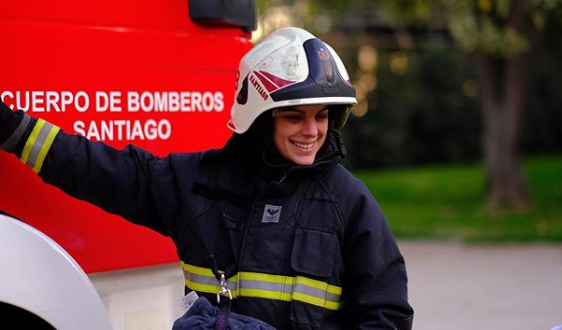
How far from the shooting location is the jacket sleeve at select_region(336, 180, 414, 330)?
2467 mm

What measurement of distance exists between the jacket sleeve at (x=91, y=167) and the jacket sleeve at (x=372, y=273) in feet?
1.87

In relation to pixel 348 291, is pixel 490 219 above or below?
below

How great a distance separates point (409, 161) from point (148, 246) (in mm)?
Answer: 17768

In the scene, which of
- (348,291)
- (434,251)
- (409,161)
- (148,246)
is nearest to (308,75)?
(348,291)

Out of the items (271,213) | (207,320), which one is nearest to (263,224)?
(271,213)

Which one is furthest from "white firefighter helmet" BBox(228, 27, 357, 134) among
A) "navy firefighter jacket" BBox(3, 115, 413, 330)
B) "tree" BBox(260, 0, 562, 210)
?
"tree" BBox(260, 0, 562, 210)

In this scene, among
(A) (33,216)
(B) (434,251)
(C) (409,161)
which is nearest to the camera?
(A) (33,216)

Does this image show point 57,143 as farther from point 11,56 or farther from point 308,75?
point 308,75

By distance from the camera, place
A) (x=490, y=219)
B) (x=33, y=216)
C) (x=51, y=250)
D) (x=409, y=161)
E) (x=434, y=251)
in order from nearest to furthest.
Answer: (x=51, y=250) → (x=33, y=216) → (x=434, y=251) → (x=490, y=219) → (x=409, y=161)

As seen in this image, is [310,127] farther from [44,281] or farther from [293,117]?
[44,281]

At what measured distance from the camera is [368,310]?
98.0 inches

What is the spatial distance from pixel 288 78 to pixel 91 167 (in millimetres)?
581

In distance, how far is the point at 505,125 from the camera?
39.2ft

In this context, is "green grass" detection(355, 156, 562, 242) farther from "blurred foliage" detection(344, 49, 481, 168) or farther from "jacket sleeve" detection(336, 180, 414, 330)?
"jacket sleeve" detection(336, 180, 414, 330)
